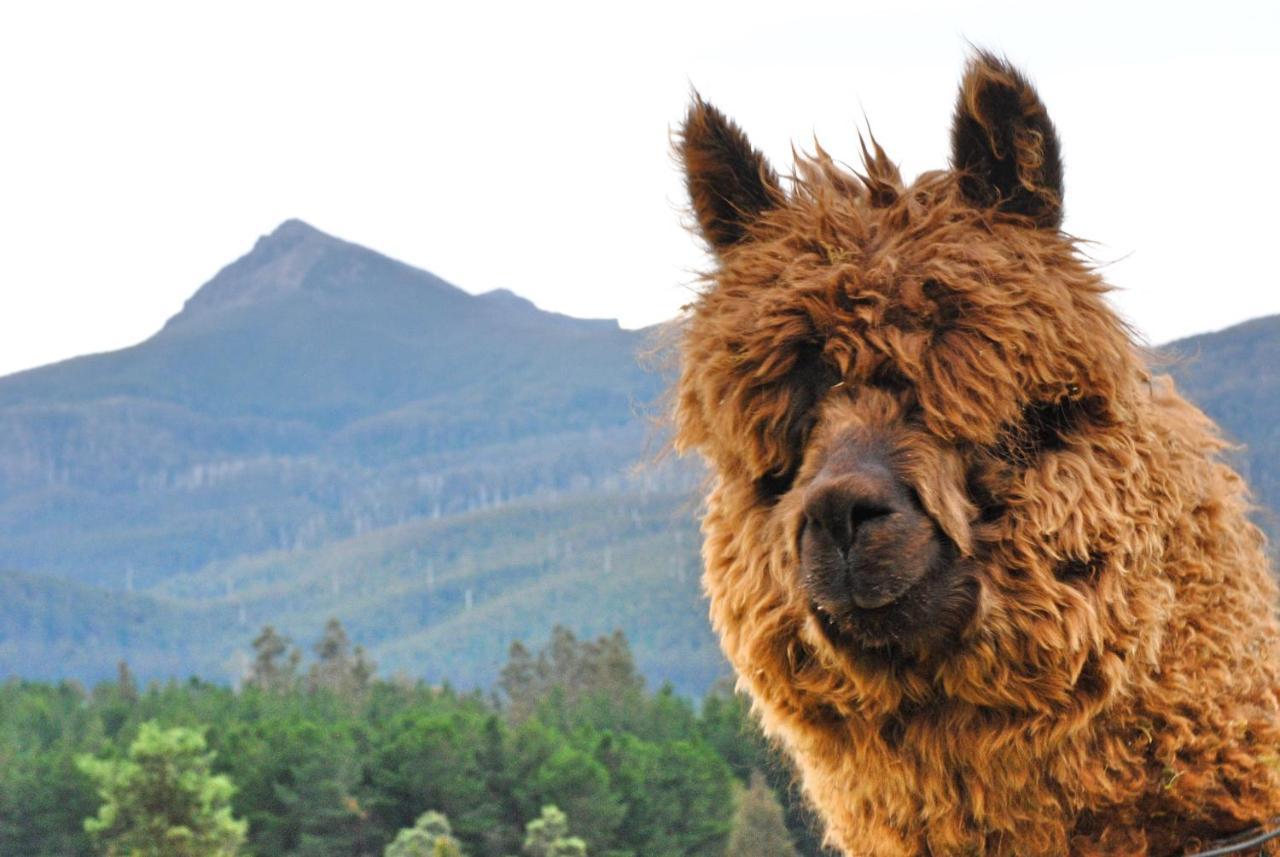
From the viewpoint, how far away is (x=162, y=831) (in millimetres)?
53750

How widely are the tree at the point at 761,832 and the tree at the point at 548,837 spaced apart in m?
7.41

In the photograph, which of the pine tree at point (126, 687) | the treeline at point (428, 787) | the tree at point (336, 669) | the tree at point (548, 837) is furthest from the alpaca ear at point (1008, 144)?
the tree at point (336, 669)

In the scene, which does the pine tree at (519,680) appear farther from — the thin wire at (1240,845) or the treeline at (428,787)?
the thin wire at (1240,845)

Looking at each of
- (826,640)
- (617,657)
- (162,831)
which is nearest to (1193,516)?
(826,640)

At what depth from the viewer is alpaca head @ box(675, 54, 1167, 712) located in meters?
3.00

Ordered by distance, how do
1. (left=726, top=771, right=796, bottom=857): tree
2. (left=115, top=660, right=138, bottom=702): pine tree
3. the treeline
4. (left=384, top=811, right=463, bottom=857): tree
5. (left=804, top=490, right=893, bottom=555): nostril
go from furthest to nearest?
(left=115, top=660, right=138, bottom=702): pine tree < the treeline < (left=384, top=811, right=463, bottom=857): tree < (left=726, top=771, right=796, bottom=857): tree < (left=804, top=490, right=893, bottom=555): nostril

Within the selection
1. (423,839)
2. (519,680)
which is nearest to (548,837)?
(423,839)

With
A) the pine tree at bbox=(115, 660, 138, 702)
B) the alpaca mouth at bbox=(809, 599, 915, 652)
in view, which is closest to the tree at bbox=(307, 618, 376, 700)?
the pine tree at bbox=(115, 660, 138, 702)

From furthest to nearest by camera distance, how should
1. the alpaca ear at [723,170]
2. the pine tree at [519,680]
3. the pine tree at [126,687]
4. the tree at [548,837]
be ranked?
the pine tree at [519,680], the pine tree at [126,687], the tree at [548,837], the alpaca ear at [723,170]

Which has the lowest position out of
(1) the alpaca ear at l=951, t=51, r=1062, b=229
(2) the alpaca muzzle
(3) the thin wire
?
(3) the thin wire

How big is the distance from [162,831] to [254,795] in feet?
76.1

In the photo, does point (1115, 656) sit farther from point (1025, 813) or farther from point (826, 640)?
point (826, 640)

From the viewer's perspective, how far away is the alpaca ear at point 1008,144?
11.0 ft

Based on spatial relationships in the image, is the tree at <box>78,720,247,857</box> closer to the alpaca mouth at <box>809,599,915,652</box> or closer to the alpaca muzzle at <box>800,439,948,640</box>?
the alpaca mouth at <box>809,599,915,652</box>
